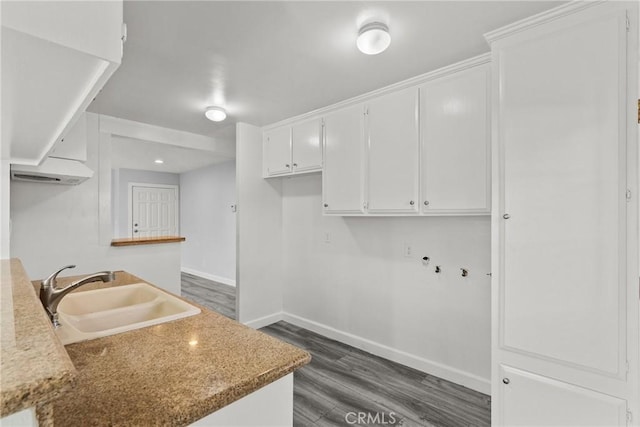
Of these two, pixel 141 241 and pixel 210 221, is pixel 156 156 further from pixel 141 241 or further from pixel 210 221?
pixel 141 241

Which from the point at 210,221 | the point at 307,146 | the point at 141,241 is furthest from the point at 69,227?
the point at 210,221

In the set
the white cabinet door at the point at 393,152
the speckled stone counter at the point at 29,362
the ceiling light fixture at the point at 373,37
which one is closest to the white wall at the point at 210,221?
the white cabinet door at the point at 393,152

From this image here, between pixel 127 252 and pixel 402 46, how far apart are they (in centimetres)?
321

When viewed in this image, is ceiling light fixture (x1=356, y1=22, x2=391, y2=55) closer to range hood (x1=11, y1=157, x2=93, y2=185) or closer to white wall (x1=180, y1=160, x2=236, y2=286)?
range hood (x1=11, y1=157, x2=93, y2=185)

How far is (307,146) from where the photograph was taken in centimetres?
318

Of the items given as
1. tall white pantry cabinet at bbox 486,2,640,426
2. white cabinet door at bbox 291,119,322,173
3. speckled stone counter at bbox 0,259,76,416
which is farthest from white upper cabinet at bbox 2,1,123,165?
white cabinet door at bbox 291,119,322,173

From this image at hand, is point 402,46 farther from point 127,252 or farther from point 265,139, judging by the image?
point 127,252

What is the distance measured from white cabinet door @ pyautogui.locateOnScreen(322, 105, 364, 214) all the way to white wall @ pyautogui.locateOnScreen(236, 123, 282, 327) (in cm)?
102

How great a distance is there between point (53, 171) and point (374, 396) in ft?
9.52

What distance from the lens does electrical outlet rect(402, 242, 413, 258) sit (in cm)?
276

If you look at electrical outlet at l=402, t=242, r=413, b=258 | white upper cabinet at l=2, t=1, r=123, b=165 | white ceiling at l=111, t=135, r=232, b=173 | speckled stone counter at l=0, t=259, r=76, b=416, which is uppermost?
white ceiling at l=111, t=135, r=232, b=173

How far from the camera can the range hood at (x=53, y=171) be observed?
88.3 inches

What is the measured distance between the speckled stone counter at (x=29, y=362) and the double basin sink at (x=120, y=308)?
720 millimetres

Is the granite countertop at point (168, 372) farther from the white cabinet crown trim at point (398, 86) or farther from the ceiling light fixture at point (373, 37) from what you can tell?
the white cabinet crown trim at point (398, 86)
